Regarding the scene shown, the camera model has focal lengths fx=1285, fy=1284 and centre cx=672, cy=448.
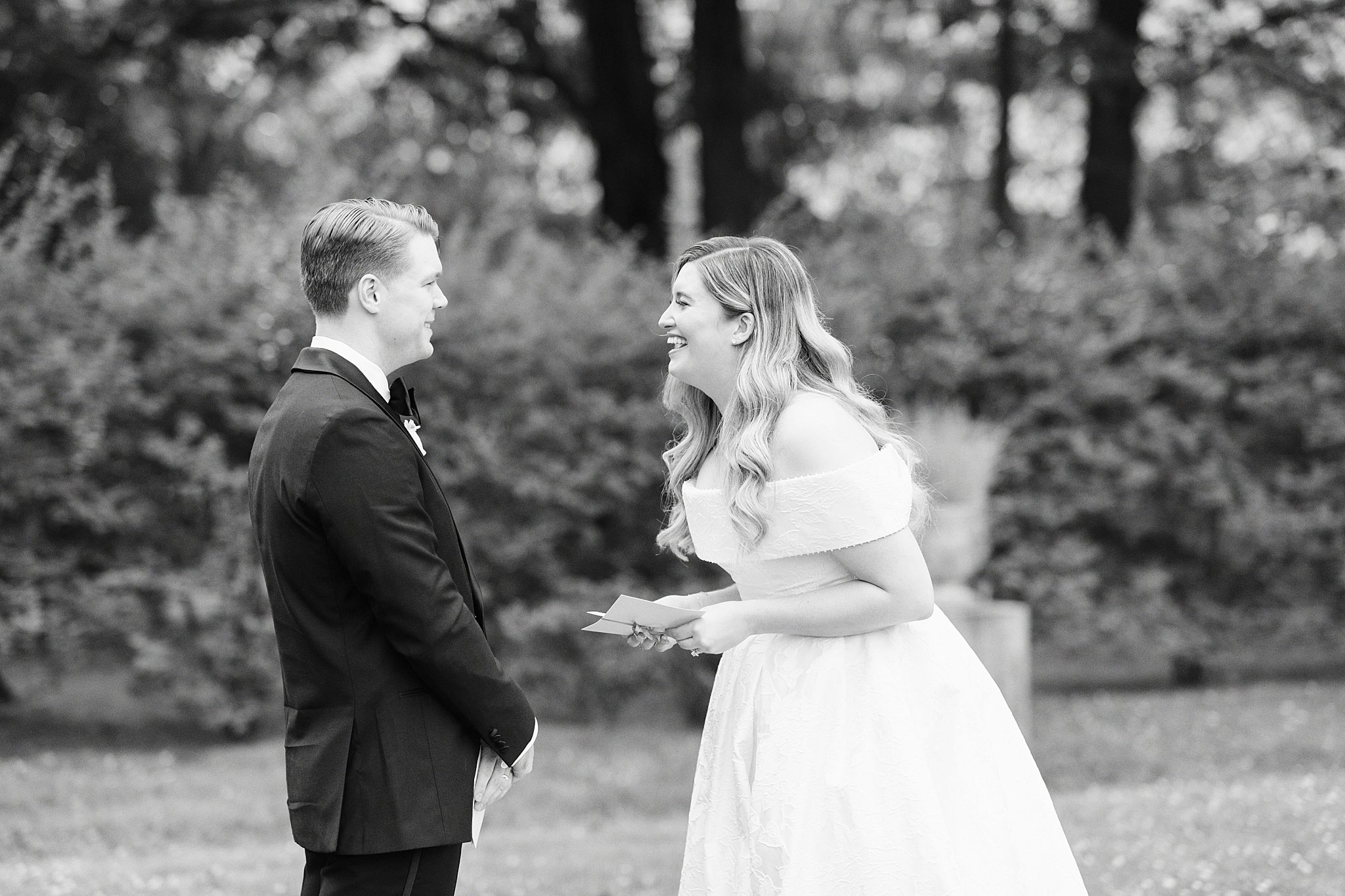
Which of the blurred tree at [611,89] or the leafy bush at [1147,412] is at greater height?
the blurred tree at [611,89]

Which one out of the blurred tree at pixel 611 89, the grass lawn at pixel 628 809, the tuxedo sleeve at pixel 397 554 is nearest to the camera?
the tuxedo sleeve at pixel 397 554

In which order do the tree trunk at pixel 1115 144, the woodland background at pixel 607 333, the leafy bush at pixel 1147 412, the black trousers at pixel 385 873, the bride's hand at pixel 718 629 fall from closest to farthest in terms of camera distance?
the black trousers at pixel 385 873, the bride's hand at pixel 718 629, the woodland background at pixel 607 333, the leafy bush at pixel 1147 412, the tree trunk at pixel 1115 144

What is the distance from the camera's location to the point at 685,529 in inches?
140

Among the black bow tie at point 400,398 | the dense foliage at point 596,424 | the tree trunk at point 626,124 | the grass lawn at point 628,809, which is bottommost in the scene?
the grass lawn at point 628,809

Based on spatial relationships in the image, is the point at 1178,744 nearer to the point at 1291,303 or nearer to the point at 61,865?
the point at 1291,303

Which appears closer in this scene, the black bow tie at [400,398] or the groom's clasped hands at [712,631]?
the black bow tie at [400,398]

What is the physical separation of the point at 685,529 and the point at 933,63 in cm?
1584

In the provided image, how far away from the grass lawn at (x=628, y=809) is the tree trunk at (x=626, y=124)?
7.28 m

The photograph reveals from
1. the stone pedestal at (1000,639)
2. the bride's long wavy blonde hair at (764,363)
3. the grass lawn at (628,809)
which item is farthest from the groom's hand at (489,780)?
the stone pedestal at (1000,639)

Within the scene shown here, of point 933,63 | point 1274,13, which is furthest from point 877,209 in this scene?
point 1274,13

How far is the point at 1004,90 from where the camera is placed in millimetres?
14180

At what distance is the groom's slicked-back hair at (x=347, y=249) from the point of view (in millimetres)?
2670

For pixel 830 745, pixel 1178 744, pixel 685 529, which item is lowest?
pixel 1178 744

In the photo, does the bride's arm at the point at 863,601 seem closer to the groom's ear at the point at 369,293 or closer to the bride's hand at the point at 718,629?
the bride's hand at the point at 718,629
